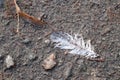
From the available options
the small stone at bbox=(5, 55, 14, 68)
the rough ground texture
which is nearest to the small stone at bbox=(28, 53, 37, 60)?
the rough ground texture

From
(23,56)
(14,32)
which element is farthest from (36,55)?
(14,32)

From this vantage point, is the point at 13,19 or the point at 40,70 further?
the point at 13,19

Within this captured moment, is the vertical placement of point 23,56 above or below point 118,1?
below

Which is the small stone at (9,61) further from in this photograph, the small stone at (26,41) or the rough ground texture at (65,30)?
the small stone at (26,41)

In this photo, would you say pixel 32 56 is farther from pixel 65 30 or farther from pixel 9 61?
pixel 65 30

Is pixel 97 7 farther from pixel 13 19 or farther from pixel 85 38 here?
pixel 13 19

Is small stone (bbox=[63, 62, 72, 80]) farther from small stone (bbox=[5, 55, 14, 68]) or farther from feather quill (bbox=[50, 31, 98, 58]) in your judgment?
small stone (bbox=[5, 55, 14, 68])

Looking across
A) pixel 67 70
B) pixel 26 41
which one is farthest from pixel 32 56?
pixel 67 70
